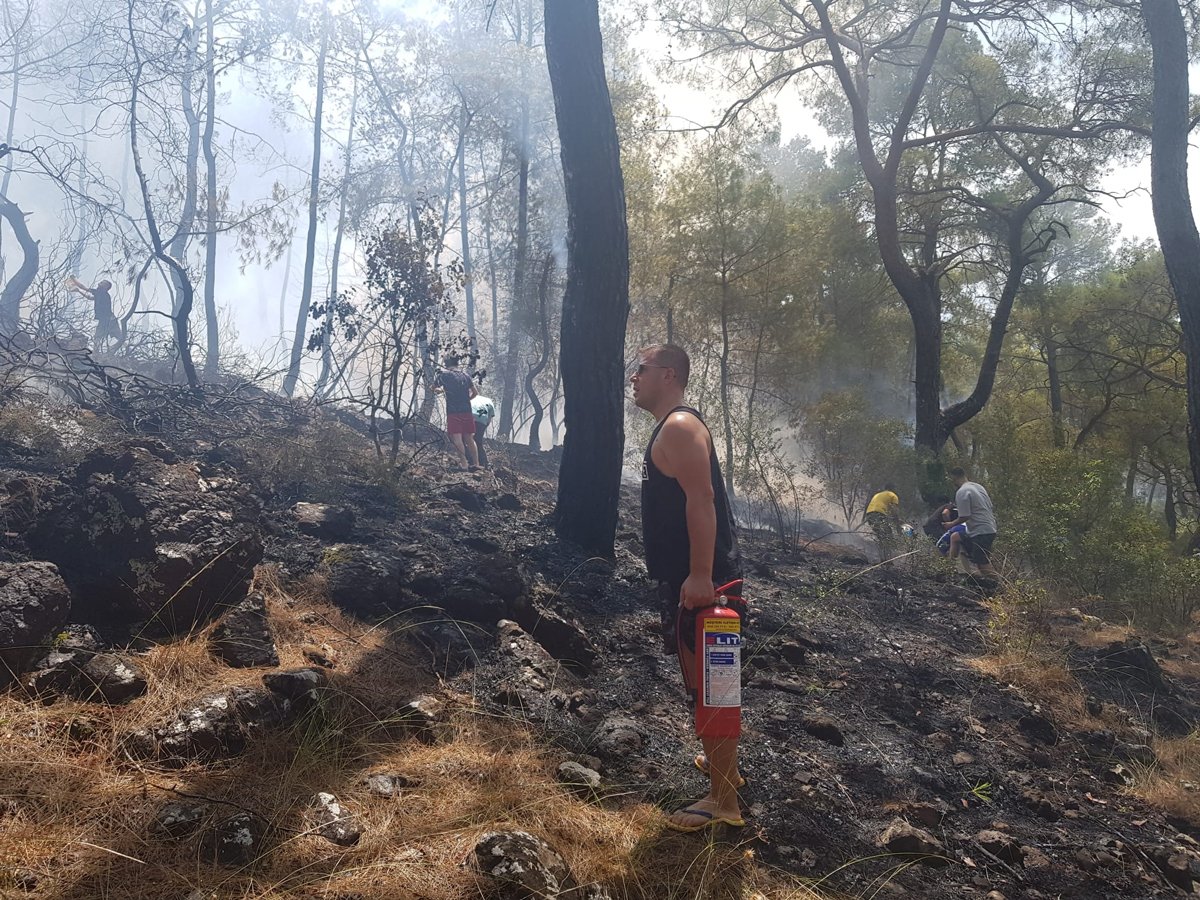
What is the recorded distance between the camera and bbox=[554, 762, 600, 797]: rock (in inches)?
114

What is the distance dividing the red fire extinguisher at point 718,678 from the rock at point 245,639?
1.87 meters

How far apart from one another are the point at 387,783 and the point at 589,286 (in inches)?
175

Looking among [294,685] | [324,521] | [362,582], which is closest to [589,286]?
[324,521]

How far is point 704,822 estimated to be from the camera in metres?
2.71

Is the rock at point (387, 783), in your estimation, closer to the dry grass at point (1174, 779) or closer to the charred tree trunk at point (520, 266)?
the dry grass at point (1174, 779)

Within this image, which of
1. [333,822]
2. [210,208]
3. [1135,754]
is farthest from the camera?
[210,208]

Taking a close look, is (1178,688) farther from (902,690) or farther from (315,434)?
(315,434)

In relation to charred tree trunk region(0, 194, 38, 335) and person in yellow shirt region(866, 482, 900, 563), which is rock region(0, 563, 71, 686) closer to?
person in yellow shirt region(866, 482, 900, 563)

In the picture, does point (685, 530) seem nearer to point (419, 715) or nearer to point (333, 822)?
point (419, 715)

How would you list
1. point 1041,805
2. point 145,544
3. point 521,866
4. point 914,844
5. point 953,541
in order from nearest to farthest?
point 521,866 → point 914,844 → point 1041,805 → point 145,544 → point 953,541

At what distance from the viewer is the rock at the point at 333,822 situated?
7.68 feet

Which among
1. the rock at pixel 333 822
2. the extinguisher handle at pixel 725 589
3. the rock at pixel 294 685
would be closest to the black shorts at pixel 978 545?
the extinguisher handle at pixel 725 589

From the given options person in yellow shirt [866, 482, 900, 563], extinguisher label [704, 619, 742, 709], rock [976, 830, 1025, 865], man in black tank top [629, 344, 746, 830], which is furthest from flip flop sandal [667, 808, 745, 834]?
person in yellow shirt [866, 482, 900, 563]

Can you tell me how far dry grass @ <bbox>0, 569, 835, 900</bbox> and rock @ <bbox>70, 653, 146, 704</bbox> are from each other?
65 mm
